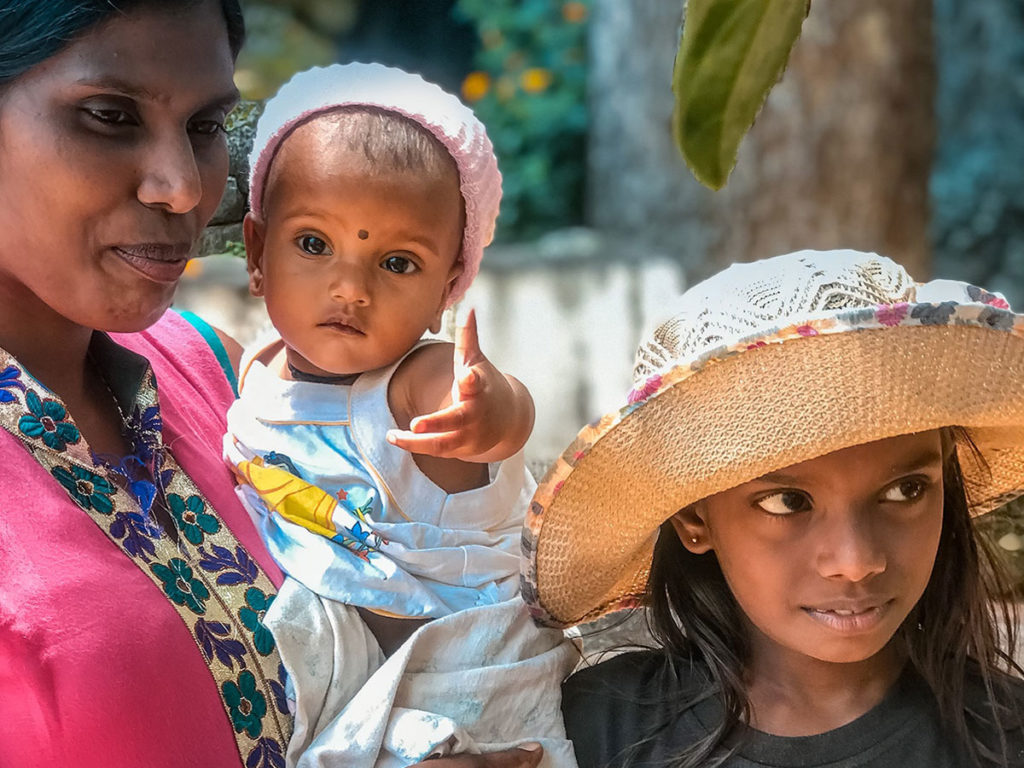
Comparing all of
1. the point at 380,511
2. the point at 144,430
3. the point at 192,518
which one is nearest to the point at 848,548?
the point at 380,511

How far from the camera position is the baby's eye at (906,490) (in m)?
2.04

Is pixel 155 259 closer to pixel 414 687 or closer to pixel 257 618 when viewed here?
pixel 257 618

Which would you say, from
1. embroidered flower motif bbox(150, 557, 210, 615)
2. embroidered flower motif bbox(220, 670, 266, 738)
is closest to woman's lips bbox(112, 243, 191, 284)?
embroidered flower motif bbox(150, 557, 210, 615)

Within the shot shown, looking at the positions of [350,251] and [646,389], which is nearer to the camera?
[646,389]

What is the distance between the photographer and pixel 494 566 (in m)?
2.13

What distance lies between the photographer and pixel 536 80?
9047 millimetres

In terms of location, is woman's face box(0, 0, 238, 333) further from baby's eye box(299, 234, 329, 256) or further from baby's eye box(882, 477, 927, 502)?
baby's eye box(882, 477, 927, 502)

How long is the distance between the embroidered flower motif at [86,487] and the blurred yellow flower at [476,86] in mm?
7469

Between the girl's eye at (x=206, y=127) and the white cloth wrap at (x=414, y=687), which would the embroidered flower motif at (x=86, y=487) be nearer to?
the white cloth wrap at (x=414, y=687)

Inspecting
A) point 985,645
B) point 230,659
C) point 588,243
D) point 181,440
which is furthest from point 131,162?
point 588,243

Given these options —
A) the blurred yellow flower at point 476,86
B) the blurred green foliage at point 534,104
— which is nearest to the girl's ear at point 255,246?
the blurred green foliage at point 534,104

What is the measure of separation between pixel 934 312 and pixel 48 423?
112 cm

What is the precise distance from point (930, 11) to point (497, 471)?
3.48m

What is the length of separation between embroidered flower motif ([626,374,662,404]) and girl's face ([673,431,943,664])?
0.23m
